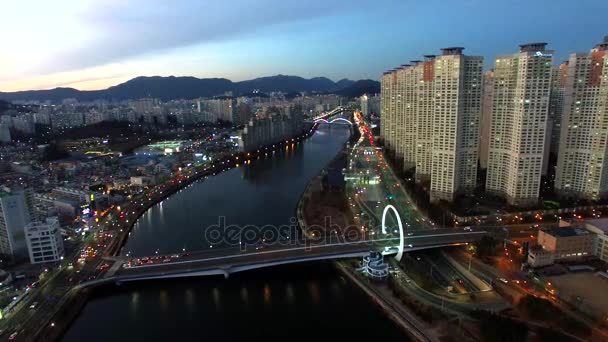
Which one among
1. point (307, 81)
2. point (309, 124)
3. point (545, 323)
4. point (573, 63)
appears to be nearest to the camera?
point (545, 323)

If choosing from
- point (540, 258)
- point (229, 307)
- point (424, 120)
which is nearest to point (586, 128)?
point (424, 120)

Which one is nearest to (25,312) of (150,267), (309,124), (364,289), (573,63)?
(150,267)

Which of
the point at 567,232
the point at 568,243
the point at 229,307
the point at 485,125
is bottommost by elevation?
the point at 229,307

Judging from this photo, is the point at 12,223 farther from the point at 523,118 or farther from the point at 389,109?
the point at 389,109

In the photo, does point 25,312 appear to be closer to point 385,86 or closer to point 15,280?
point 15,280

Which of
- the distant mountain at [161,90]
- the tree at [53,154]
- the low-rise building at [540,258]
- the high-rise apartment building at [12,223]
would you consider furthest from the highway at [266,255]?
the distant mountain at [161,90]

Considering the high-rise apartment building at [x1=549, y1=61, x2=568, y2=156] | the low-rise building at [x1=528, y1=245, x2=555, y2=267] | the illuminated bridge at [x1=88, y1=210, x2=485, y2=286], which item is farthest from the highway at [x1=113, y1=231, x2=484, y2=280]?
the high-rise apartment building at [x1=549, y1=61, x2=568, y2=156]

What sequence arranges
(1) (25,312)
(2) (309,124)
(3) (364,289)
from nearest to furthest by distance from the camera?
(1) (25,312) < (3) (364,289) < (2) (309,124)
